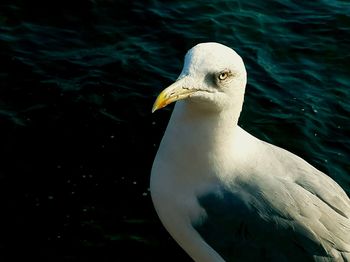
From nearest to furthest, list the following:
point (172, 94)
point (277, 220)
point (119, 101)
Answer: point (172, 94)
point (277, 220)
point (119, 101)

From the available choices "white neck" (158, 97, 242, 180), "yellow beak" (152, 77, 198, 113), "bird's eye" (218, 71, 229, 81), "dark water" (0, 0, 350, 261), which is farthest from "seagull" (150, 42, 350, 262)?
"dark water" (0, 0, 350, 261)

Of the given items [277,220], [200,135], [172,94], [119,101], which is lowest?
[119,101]

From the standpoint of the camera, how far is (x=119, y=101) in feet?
24.9

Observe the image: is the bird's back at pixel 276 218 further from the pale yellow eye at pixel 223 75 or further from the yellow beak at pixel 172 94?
the yellow beak at pixel 172 94

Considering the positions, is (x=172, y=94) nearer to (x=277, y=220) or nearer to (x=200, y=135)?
(x=200, y=135)

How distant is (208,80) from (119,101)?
347 cm

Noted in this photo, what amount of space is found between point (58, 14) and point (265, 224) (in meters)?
5.12

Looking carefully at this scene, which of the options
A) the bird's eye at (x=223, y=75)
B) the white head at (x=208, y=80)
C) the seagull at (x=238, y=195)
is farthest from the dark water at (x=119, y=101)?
the bird's eye at (x=223, y=75)

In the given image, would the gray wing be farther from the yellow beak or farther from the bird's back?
the yellow beak

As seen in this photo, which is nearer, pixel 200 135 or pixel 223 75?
pixel 223 75

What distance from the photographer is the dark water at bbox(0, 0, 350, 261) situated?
20.3 ft

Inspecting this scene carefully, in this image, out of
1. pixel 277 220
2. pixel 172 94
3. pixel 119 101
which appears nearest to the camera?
pixel 172 94

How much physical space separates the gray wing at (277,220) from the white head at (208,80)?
674 millimetres

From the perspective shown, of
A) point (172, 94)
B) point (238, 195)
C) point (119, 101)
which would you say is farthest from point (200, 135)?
point (119, 101)
